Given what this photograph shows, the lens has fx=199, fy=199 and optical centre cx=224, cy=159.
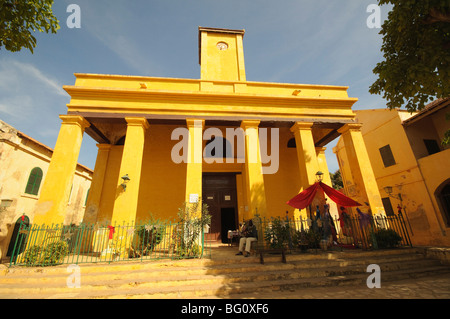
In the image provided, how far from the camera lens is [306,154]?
9.06 metres

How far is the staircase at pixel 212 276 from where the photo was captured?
4496 mm

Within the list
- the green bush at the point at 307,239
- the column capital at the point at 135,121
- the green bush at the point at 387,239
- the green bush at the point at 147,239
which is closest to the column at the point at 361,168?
the green bush at the point at 387,239

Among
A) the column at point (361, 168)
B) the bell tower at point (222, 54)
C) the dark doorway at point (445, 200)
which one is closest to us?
the column at point (361, 168)

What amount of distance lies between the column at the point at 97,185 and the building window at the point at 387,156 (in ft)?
58.0

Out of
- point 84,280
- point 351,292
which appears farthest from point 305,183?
point 84,280

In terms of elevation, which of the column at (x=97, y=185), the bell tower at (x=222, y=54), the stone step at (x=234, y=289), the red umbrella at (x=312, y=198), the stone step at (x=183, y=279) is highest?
the bell tower at (x=222, y=54)

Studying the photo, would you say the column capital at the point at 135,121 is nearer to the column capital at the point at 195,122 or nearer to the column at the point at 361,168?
the column capital at the point at 195,122

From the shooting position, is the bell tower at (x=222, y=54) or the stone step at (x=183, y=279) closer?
the stone step at (x=183, y=279)

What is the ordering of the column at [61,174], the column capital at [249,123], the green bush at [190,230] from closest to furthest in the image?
the green bush at [190,230]
the column at [61,174]
the column capital at [249,123]

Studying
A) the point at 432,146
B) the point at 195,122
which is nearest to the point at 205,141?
the point at 195,122

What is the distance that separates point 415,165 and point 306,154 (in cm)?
805

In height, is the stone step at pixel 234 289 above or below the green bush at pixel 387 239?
below

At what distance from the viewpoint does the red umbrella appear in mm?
7469

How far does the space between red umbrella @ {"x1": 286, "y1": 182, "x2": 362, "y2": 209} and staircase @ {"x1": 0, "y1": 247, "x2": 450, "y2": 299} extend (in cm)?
172
